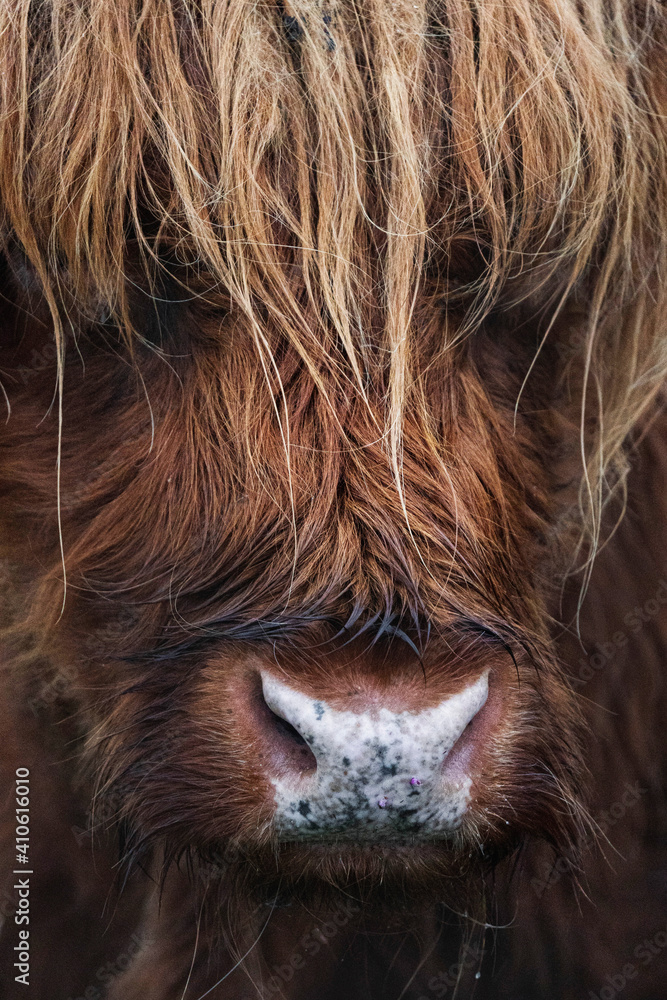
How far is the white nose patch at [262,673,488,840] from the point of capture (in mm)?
730

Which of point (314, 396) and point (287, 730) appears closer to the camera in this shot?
point (287, 730)

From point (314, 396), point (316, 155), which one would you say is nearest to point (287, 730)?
point (314, 396)

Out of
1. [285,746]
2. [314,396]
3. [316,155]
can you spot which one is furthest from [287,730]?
[316,155]

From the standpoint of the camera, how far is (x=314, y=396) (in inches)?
35.4

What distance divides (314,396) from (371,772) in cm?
38

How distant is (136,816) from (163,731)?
101mm


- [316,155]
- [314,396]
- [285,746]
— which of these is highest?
[316,155]

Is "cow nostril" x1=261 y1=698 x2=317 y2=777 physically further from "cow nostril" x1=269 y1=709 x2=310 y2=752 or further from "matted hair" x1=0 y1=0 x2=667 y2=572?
"matted hair" x1=0 y1=0 x2=667 y2=572

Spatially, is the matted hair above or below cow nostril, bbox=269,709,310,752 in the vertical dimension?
above

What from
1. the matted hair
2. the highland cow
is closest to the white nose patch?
the highland cow

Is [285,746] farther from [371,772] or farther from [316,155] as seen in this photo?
[316,155]

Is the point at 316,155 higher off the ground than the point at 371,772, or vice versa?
the point at 316,155

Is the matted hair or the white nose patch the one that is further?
the matted hair

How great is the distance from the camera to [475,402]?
3.27ft
